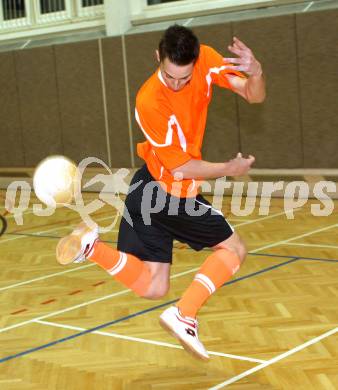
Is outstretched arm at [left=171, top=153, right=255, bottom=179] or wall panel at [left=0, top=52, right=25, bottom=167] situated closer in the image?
outstretched arm at [left=171, top=153, right=255, bottom=179]

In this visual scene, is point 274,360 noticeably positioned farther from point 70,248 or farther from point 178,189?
point 70,248

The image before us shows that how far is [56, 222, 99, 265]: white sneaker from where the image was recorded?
11.6 ft

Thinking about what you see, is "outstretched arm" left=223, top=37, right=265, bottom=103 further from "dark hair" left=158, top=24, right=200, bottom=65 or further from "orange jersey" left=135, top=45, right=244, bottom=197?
"dark hair" left=158, top=24, right=200, bottom=65

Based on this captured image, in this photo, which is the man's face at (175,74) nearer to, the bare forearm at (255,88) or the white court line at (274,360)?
the bare forearm at (255,88)

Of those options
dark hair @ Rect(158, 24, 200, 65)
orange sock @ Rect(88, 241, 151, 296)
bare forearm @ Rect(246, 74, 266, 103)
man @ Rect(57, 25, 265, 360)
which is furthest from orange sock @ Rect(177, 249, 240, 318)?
dark hair @ Rect(158, 24, 200, 65)

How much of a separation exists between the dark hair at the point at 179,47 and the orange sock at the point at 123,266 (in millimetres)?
1011

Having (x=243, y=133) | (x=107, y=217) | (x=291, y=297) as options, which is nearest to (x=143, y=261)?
(x=291, y=297)

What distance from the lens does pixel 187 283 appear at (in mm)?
5555

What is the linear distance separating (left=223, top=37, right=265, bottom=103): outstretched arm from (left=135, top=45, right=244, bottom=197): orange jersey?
38mm

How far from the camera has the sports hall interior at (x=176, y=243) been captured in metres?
3.84

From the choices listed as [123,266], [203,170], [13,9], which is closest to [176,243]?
[123,266]

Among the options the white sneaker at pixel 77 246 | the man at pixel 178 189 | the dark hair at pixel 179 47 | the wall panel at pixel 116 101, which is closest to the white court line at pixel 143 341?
the man at pixel 178 189

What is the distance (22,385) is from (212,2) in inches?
303

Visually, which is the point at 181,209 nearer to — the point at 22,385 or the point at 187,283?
the point at 22,385
